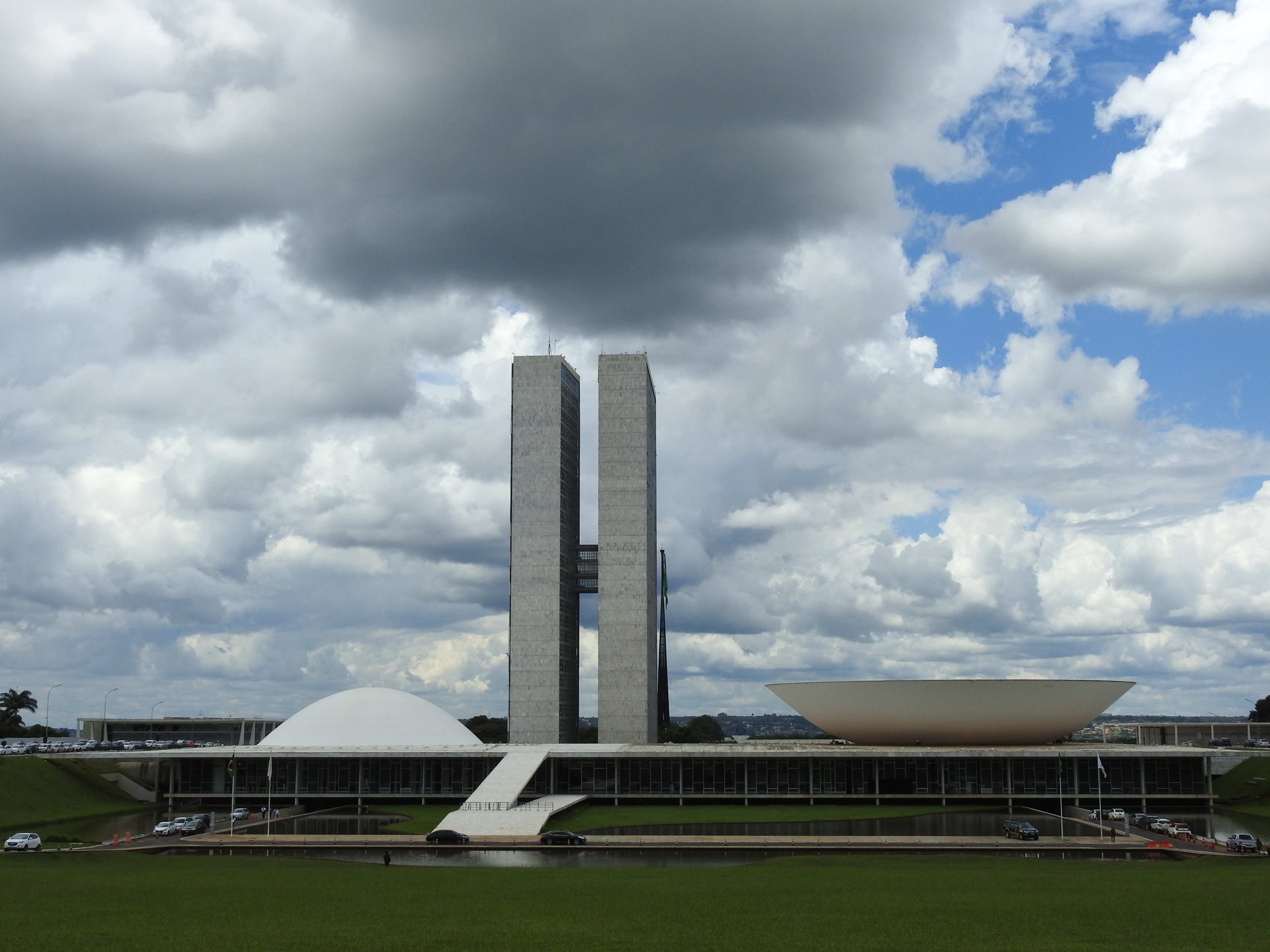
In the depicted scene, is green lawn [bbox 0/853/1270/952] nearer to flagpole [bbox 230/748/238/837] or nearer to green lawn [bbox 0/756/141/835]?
flagpole [bbox 230/748/238/837]

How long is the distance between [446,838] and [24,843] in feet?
56.0

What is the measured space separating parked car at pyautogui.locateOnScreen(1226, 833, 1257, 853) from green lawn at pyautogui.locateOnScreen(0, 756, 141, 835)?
5613 cm

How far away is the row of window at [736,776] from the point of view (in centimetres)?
7319

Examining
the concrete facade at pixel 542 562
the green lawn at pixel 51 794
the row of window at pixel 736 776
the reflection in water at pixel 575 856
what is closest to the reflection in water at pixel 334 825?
the reflection in water at pixel 575 856

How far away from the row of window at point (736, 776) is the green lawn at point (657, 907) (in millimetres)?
32776

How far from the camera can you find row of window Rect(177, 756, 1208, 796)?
240ft

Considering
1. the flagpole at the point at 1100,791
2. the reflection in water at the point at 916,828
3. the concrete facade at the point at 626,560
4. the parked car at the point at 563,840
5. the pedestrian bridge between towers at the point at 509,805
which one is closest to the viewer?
the parked car at the point at 563,840

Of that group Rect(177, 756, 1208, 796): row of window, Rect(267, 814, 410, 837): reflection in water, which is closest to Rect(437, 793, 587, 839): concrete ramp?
Rect(267, 814, 410, 837): reflection in water

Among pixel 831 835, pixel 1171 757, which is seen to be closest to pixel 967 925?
pixel 831 835

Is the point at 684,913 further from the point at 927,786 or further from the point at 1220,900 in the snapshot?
the point at 927,786

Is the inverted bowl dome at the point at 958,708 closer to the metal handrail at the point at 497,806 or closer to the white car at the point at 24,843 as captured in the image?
the metal handrail at the point at 497,806

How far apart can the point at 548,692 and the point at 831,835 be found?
1836 inches

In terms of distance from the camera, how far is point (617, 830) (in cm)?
5472

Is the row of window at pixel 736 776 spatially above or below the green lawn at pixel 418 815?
above
